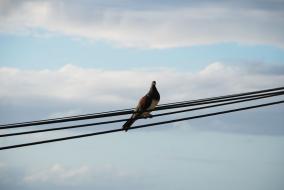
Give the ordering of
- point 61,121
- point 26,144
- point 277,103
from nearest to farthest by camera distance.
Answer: point 26,144 → point 61,121 → point 277,103

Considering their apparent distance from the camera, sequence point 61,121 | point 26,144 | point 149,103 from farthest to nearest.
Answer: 1. point 149,103
2. point 61,121
3. point 26,144

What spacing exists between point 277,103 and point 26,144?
4552 mm

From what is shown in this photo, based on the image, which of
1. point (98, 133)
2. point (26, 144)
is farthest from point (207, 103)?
point (26, 144)

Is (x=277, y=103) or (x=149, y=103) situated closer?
(x=277, y=103)

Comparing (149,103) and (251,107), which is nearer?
(251,107)

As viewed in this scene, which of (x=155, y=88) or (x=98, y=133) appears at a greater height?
(x=155, y=88)

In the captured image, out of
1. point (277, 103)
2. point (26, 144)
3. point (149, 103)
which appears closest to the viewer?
point (26, 144)

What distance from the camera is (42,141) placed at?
8.05 m

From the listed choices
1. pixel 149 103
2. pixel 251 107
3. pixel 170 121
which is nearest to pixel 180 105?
pixel 170 121

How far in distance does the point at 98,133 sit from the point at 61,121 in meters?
0.68

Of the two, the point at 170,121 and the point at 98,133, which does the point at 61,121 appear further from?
the point at 170,121

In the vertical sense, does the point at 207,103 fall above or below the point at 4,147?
above

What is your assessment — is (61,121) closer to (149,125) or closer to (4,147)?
(4,147)

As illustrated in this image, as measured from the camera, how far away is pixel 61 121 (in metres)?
8.58
